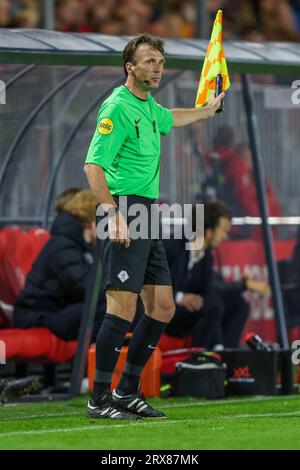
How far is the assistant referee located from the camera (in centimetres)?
874

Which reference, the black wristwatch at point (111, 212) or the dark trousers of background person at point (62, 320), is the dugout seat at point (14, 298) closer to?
the dark trousers of background person at point (62, 320)

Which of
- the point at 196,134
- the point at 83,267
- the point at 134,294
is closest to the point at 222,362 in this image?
the point at 83,267

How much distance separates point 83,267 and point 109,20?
5319mm

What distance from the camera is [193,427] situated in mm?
8516

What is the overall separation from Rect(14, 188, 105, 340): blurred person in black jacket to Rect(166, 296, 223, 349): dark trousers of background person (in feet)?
2.31

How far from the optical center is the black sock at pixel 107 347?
29.0ft

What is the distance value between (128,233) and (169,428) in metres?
1.08

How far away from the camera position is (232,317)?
13.3 meters

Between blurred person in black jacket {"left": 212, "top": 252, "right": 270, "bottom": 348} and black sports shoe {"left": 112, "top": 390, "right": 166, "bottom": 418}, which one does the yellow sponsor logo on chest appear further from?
blurred person in black jacket {"left": 212, "top": 252, "right": 270, "bottom": 348}

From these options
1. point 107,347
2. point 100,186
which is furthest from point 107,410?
point 100,186

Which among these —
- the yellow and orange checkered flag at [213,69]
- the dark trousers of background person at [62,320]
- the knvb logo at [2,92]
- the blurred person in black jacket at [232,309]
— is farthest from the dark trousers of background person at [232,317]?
the yellow and orange checkered flag at [213,69]

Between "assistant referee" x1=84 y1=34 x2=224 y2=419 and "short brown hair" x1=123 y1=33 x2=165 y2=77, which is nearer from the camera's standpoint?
"assistant referee" x1=84 y1=34 x2=224 y2=419

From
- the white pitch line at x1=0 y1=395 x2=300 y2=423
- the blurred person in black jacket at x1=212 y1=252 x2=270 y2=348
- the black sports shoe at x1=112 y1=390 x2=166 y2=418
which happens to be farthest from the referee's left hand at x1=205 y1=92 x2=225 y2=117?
the blurred person in black jacket at x1=212 y1=252 x2=270 y2=348
